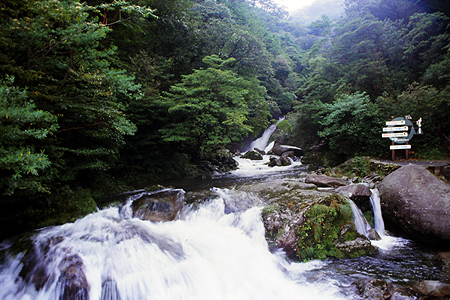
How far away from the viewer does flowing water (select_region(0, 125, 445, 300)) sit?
3.79m

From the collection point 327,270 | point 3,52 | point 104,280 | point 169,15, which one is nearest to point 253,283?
point 327,270

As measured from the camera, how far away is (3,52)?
182 inches

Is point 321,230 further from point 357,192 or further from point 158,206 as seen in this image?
point 158,206

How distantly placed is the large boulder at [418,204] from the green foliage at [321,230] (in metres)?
1.54

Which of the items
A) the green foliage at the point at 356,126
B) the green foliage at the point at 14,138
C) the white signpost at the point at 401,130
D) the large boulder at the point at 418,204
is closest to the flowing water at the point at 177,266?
the large boulder at the point at 418,204

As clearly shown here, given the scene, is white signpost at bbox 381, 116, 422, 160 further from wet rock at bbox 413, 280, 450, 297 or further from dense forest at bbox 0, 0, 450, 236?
wet rock at bbox 413, 280, 450, 297

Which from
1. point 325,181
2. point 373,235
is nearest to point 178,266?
point 373,235

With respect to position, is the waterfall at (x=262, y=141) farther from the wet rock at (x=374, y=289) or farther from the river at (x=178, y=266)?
the wet rock at (x=374, y=289)

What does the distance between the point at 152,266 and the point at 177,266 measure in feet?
1.57

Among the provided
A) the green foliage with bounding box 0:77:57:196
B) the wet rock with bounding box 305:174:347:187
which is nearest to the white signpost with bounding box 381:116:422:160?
the wet rock with bounding box 305:174:347:187

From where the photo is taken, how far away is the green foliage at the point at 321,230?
5.27 m

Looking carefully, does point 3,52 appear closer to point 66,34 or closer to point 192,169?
point 66,34

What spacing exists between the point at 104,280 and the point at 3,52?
4.90m

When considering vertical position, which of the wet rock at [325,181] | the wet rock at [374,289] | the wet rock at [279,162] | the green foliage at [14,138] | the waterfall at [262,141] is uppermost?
the green foliage at [14,138]
